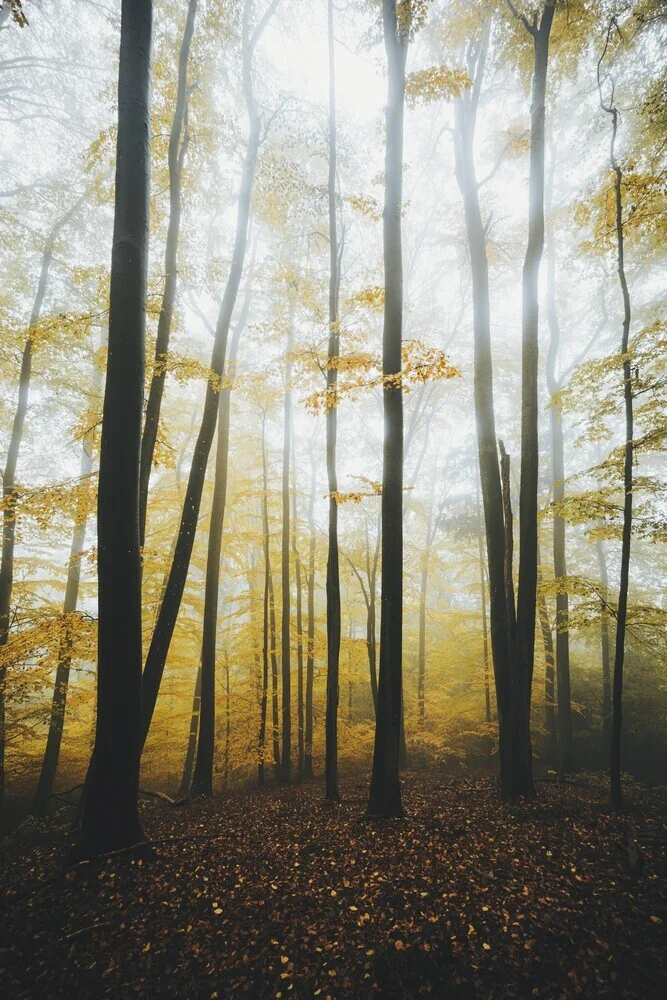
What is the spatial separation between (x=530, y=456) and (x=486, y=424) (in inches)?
36.5

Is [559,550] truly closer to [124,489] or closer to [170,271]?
[124,489]

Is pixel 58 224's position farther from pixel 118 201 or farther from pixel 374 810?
pixel 374 810

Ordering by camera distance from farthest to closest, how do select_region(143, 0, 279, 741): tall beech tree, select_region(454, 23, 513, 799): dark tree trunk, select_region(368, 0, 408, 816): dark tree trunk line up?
1. select_region(454, 23, 513, 799): dark tree trunk
2. select_region(143, 0, 279, 741): tall beech tree
3. select_region(368, 0, 408, 816): dark tree trunk

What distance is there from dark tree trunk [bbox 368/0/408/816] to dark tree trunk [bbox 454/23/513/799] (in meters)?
1.82

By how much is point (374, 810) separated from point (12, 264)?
13.2m

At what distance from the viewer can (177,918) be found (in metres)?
3.15

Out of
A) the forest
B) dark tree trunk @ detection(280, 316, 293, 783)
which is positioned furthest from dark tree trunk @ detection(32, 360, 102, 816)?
dark tree trunk @ detection(280, 316, 293, 783)

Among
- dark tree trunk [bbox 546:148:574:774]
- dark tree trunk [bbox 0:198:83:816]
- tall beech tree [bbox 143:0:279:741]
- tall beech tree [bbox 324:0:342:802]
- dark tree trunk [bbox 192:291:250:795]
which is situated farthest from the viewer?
dark tree trunk [bbox 546:148:574:774]

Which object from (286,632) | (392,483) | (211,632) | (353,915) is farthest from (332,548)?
(353,915)

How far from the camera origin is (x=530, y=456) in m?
6.16

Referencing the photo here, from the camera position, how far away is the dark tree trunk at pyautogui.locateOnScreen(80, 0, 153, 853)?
3771 millimetres

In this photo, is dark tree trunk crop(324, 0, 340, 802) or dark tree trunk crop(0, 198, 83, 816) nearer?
dark tree trunk crop(324, 0, 340, 802)

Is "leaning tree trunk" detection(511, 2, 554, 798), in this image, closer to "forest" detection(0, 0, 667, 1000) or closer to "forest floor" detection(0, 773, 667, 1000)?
"forest" detection(0, 0, 667, 1000)

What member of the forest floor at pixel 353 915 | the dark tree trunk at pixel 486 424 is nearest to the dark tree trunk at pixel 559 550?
the dark tree trunk at pixel 486 424
